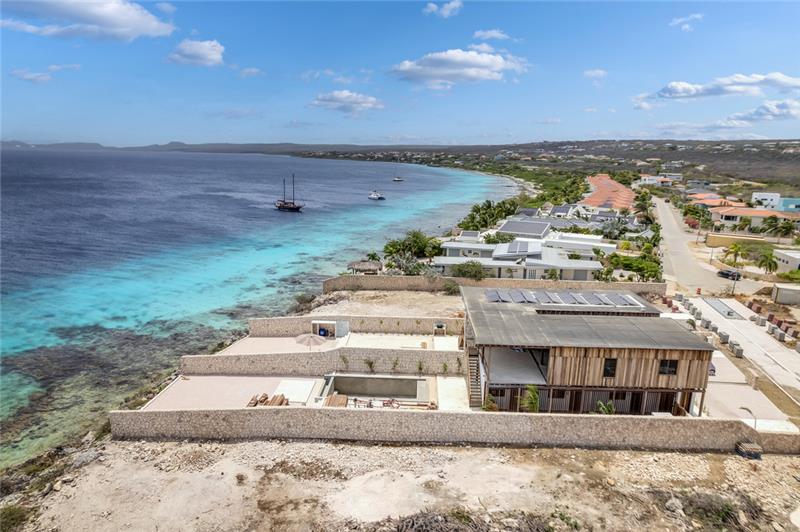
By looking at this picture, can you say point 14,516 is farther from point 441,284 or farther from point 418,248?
point 418,248

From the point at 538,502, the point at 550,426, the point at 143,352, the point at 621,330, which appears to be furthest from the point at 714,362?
the point at 143,352

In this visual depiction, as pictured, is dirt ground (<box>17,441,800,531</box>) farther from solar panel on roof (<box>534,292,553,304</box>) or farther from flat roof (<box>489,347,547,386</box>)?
solar panel on roof (<box>534,292,553,304</box>)

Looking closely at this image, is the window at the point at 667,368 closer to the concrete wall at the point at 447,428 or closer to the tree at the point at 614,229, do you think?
the concrete wall at the point at 447,428

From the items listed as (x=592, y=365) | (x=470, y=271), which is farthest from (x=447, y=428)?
(x=470, y=271)

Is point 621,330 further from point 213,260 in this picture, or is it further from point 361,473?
point 213,260

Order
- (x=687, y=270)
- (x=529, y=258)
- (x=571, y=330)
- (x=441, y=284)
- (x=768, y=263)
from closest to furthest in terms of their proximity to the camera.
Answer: (x=571, y=330) < (x=441, y=284) < (x=529, y=258) < (x=768, y=263) < (x=687, y=270)

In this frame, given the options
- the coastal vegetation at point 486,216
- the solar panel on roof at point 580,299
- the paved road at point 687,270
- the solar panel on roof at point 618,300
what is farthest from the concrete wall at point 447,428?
the coastal vegetation at point 486,216
